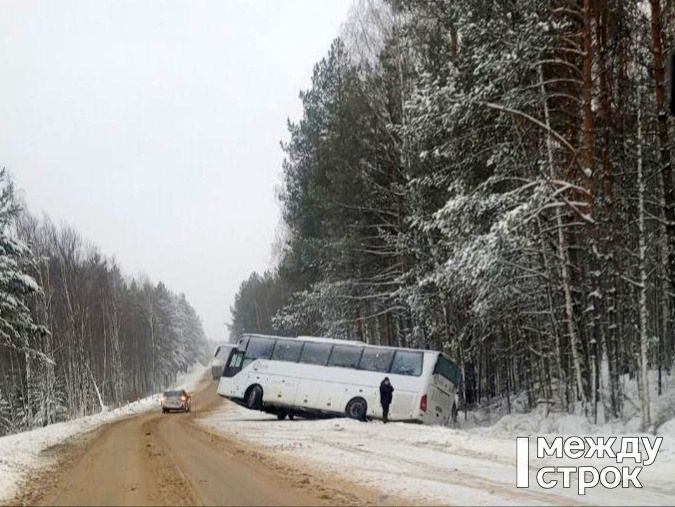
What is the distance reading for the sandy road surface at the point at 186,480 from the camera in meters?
9.74

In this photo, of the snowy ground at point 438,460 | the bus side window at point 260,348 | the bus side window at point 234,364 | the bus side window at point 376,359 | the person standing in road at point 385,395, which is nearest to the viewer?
the snowy ground at point 438,460

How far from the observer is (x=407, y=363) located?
25797 millimetres

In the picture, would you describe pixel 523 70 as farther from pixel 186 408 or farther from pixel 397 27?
pixel 186 408

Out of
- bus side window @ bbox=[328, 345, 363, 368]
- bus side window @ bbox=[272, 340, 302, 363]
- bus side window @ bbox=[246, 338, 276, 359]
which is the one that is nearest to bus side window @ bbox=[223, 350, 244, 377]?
bus side window @ bbox=[246, 338, 276, 359]

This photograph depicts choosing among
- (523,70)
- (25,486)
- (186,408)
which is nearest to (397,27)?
(523,70)

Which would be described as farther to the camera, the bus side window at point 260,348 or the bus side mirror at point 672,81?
the bus side window at point 260,348

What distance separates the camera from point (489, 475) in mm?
11211

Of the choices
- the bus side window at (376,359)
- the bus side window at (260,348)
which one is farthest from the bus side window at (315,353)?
the bus side window at (260,348)

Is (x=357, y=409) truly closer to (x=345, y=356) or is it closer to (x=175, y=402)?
(x=345, y=356)

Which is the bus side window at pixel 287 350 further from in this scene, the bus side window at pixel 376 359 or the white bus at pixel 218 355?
the white bus at pixel 218 355

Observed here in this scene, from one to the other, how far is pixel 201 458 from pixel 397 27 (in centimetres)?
1827

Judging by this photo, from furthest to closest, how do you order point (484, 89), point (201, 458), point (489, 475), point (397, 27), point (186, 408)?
point (186, 408) < point (397, 27) < point (484, 89) < point (201, 458) < point (489, 475)

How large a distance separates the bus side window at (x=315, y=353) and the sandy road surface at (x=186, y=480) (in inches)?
376

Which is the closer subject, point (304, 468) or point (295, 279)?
point (304, 468)
